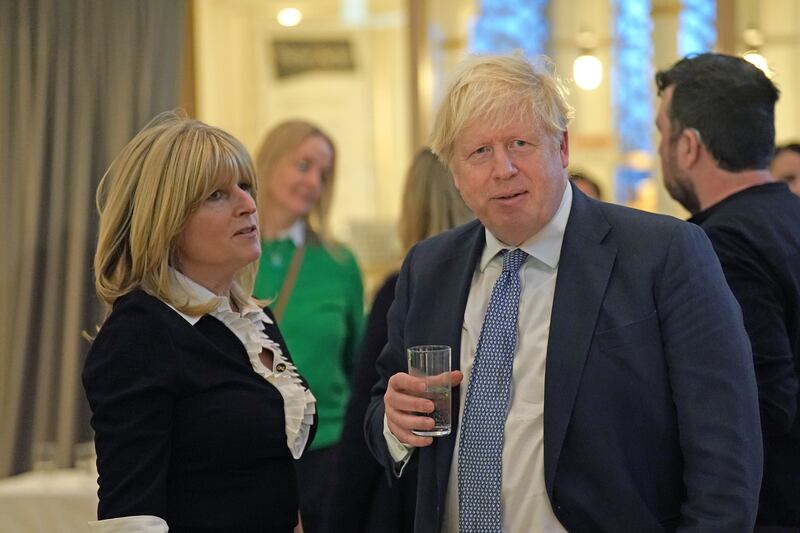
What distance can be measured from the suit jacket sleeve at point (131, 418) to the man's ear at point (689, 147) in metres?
1.42

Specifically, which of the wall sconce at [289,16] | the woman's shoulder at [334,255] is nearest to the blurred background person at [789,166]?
the woman's shoulder at [334,255]

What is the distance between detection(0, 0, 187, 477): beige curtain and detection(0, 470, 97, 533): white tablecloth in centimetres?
A: 4

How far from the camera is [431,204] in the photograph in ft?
11.1

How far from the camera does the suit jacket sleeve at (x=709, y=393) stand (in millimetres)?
2051

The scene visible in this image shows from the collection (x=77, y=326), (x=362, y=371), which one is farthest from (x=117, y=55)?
(x=362, y=371)

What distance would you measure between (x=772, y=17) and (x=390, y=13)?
4385 mm

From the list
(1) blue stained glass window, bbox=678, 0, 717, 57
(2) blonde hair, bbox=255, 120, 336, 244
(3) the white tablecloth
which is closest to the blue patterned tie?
(3) the white tablecloth

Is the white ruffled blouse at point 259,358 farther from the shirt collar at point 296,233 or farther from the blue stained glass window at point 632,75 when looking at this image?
the blue stained glass window at point 632,75

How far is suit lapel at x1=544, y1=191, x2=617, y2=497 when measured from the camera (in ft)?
6.86

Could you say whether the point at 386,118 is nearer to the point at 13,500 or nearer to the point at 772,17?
the point at 772,17

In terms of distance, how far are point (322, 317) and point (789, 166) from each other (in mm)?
2295

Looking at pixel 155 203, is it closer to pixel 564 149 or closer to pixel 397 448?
pixel 397 448

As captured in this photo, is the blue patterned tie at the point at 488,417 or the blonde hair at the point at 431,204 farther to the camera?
the blonde hair at the point at 431,204

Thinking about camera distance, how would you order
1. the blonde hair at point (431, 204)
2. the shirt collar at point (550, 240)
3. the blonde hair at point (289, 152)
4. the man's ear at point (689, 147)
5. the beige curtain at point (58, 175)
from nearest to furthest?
the shirt collar at point (550, 240) → the man's ear at point (689, 147) → the beige curtain at point (58, 175) → the blonde hair at point (431, 204) → the blonde hair at point (289, 152)
